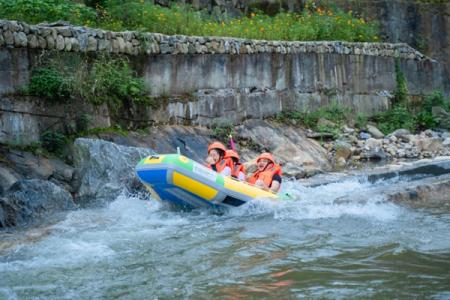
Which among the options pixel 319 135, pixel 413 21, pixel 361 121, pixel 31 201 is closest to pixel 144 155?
pixel 31 201

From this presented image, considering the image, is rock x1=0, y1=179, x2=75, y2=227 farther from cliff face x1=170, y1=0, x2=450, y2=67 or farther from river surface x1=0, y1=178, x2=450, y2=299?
cliff face x1=170, y1=0, x2=450, y2=67

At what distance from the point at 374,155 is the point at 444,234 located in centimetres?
763

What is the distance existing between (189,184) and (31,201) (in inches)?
76.3

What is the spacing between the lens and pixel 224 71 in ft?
46.1

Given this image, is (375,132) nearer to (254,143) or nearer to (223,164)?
(254,143)

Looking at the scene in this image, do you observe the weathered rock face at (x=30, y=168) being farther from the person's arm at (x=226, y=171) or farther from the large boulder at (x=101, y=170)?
the person's arm at (x=226, y=171)

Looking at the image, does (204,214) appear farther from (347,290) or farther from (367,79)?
(367,79)

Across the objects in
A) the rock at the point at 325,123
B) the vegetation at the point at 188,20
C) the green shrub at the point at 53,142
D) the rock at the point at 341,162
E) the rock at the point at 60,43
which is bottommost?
the rock at the point at 341,162

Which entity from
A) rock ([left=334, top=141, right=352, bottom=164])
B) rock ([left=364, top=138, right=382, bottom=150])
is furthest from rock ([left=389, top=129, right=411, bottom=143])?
rock ([left=334, top=141, right=352, bottom=164])

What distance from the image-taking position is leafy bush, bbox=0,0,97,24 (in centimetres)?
1125

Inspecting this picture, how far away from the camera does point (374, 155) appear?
1491 cm

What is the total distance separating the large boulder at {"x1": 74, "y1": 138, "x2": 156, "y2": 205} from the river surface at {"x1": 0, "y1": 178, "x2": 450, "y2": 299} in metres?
0.40

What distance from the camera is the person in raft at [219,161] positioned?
33.1 feet

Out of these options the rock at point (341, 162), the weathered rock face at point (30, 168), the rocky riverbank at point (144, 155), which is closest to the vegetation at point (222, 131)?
the rocky riverbank at point (144, 155)
